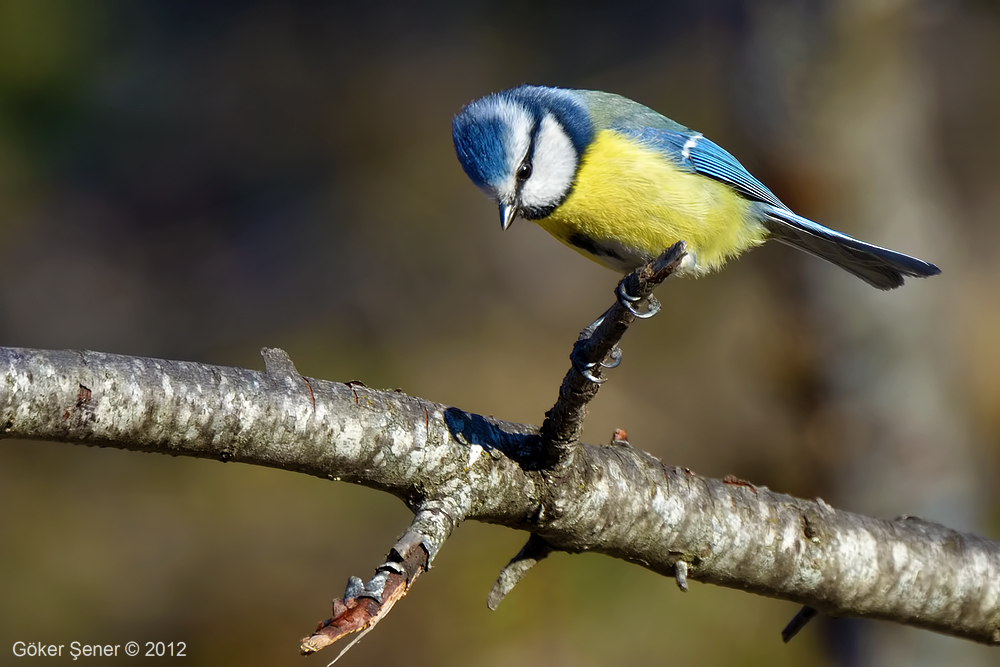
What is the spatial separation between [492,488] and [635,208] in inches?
30.0

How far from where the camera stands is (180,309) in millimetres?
4730

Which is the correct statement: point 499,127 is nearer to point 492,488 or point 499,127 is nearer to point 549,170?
point 549,170

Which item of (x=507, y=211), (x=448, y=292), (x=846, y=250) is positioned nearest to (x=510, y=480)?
(x=507, y=211)

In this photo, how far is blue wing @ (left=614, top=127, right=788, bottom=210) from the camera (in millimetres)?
2043

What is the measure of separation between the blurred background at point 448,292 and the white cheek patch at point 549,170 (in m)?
1.66

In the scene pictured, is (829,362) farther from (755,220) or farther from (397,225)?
(397,225)

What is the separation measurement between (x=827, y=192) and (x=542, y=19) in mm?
3055

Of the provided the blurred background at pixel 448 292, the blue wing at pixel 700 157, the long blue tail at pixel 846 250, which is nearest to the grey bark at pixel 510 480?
the long blue tail at pixel 846 250

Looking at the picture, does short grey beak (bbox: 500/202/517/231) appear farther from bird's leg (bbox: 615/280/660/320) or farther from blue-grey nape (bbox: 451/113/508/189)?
bird's leg (bbox: 615/280/660/320)

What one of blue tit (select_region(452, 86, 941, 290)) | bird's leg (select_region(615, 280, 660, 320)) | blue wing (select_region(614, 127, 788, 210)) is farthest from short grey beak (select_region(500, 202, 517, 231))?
bird's leg (select_region(615, 280, 660, 320))

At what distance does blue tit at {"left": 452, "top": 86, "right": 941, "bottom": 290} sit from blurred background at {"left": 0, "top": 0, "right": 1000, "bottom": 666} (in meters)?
1.36

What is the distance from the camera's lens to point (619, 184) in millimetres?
1895

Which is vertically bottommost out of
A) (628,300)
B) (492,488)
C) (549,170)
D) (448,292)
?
(492,488)

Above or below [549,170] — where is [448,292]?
above
